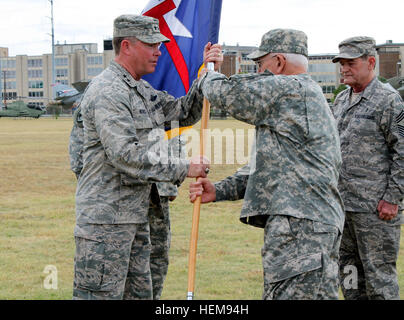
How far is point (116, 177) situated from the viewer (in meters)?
3.93

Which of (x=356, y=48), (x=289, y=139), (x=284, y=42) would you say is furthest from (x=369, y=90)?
(x=289, y=139)

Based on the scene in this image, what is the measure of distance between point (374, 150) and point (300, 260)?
202 cm

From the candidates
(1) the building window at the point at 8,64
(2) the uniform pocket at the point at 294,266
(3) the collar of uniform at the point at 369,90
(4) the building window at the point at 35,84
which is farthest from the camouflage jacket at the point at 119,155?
(1) the building window at the point at 8,64

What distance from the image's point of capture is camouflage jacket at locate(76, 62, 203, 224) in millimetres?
3736

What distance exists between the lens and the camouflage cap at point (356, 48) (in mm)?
5133

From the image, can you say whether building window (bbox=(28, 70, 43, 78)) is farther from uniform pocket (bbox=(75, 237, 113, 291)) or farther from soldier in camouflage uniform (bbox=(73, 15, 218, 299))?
uniform pocket (bbox=(75, 237, 113, 291))

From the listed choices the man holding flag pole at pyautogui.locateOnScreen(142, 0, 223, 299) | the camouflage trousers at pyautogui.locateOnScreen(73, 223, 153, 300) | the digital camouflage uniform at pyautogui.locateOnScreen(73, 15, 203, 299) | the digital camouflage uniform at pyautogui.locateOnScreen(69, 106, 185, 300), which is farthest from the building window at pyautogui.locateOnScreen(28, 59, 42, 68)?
the camouflage trousers at pyautogui.locateOnScreen(73, 223, 153, 300)

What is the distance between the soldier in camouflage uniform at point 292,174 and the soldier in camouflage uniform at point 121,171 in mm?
530

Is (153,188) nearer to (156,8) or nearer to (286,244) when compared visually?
(286,244)

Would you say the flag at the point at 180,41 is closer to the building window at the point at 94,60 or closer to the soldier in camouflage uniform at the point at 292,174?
the soldier in camouflage uniform at the point at 292,174

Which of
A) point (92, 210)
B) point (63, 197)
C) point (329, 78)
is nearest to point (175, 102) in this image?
point (92, 210)

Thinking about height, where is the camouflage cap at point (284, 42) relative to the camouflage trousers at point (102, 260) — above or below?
above

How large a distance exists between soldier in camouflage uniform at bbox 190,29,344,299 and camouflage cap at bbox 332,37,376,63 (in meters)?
1.66

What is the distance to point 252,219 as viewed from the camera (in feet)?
12.2
